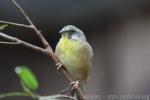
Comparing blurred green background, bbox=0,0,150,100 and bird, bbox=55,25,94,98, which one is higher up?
bird, bbox=55,25,94,98

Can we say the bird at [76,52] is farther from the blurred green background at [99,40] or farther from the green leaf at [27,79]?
the blurred green background at [99,40]

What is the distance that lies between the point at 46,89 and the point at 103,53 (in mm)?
738

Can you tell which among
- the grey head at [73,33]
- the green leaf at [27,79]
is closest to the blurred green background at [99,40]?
the grey head at [73,33]

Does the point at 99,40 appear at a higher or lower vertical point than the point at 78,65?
lower

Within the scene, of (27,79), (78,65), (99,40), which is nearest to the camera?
(27,79)

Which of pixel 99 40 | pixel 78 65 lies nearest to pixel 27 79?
pixel 78 65

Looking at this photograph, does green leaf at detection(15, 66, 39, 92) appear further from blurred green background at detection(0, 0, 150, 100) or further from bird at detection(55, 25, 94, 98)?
blurred green background at detection(0, 0, 150, 100)

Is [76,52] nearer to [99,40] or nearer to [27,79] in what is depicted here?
[27,79]

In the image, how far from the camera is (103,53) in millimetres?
4887

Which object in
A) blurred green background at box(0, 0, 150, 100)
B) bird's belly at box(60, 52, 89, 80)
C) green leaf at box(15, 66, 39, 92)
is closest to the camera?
green leaf at box(15, 66, 39, 92)

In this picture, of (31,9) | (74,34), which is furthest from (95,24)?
(74,34)

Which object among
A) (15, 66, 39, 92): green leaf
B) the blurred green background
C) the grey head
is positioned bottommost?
the blurred green background

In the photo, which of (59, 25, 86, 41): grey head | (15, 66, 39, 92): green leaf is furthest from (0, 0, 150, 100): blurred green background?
(15, 66, 39, 92): green leaf

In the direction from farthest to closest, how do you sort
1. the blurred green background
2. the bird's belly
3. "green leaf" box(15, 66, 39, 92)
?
the blurred green background, the bird's belly, "green leaf" box(15, 66, 39, 92)
